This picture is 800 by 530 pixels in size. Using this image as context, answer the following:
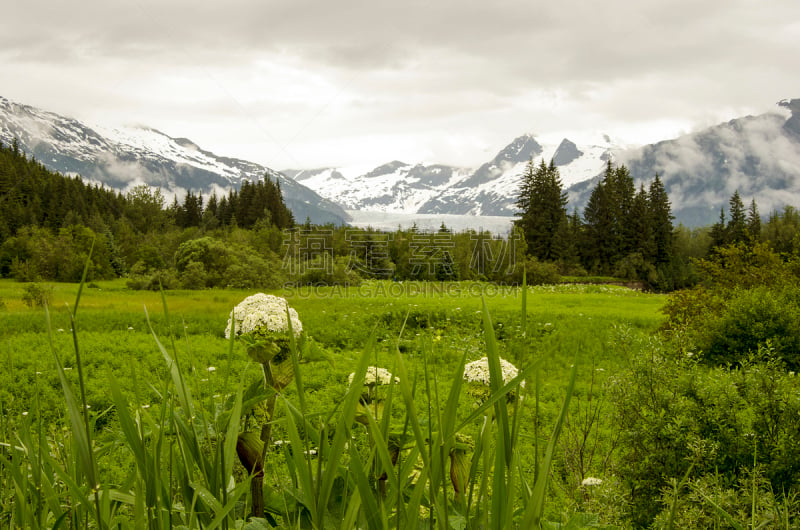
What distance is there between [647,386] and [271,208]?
58.3 metres

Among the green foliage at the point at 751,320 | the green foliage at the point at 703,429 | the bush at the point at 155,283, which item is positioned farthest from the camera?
the bush at the point at 155,283

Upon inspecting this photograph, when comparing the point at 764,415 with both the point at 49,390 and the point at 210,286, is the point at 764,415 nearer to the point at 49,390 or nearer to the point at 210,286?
the point at 49,390

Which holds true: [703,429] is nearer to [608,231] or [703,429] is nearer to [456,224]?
[608,231]

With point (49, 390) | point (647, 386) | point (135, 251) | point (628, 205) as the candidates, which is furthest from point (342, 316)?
point (628, 205)

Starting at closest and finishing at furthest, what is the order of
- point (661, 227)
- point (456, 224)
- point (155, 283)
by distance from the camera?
point (155, 283) < point (661, 227) < point (456, 224)

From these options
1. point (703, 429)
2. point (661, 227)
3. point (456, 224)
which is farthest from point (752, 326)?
point (456, 224)

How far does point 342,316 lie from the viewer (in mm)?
14039

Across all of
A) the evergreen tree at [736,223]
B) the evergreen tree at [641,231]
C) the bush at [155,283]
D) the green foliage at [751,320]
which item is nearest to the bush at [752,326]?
the green foliage at [751,320]

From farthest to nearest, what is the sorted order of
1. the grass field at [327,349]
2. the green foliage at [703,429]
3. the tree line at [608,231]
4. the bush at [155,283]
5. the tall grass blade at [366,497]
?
the tree line at [608,231]
the bush at [155,283]
the grass field at [327,349]
the green foliage at [703,429]
the tall grass blade at [366,497]

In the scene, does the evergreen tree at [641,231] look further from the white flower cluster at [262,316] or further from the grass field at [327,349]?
the white flower cluster at [262,316]

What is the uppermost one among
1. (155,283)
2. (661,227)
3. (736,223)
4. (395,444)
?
(736,223)

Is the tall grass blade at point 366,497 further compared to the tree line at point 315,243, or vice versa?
the tree line at point 315,243

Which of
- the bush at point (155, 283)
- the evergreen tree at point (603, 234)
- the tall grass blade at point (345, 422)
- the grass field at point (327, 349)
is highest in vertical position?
the evergreen tree at point (603, 234)

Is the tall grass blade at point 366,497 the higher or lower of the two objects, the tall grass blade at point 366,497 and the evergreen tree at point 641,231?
the lower
